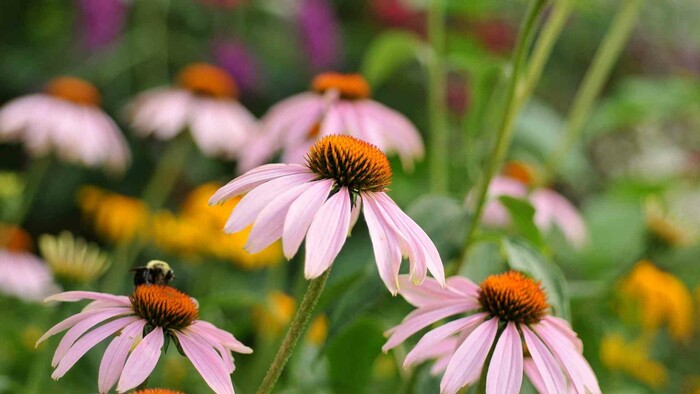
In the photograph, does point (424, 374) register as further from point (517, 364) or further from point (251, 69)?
point (251, 69)

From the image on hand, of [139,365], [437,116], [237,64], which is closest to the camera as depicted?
[139,365]

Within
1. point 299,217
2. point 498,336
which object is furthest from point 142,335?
point 498,336

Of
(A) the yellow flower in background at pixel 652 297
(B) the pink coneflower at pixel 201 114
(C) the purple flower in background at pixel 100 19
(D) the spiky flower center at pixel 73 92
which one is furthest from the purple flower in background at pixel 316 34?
(A) the yellow flower in background at pixel 652 297

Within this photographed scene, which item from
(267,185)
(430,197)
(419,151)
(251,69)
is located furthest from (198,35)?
(267,185)

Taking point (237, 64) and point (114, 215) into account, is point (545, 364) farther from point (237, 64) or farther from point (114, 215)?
point (237, 64)

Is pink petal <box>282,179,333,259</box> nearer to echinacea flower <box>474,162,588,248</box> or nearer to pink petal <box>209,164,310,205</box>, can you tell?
pink petal <box>209,164,310,205</box>

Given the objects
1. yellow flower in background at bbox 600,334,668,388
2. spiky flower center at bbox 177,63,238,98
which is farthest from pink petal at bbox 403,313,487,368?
spiky flower center at bbox 177,63,238,98
